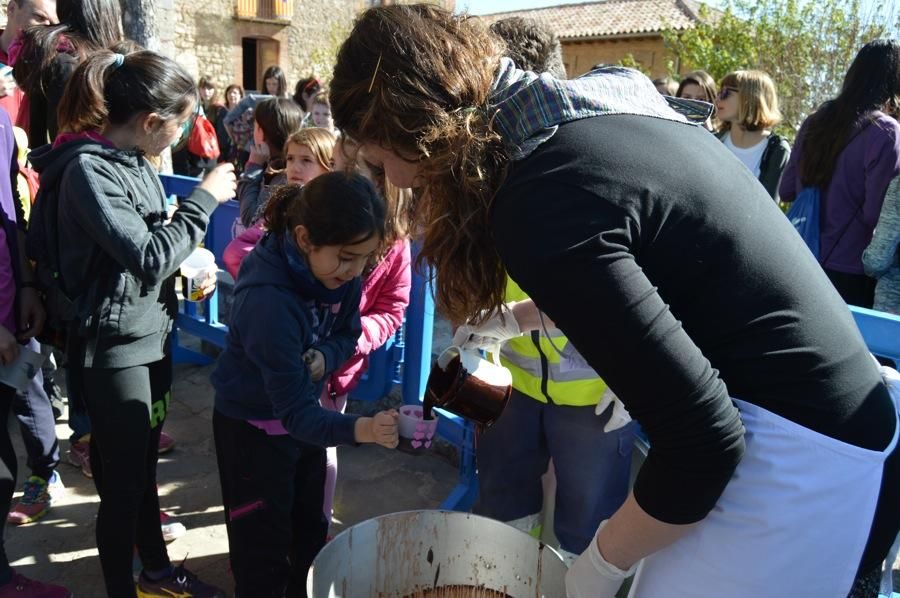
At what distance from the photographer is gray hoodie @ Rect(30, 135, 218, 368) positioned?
1.94 meters

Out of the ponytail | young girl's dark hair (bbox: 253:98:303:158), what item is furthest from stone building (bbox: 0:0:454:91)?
the ponytail

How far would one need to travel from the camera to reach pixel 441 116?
1040mm

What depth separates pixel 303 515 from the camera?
2.20 metres

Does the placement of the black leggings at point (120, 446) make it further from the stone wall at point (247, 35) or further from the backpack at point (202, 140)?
the stone wall at point (247, 35)

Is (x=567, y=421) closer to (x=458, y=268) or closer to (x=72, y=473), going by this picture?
(x=458, y=268)

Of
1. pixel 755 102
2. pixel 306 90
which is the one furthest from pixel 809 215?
pixel 306 90

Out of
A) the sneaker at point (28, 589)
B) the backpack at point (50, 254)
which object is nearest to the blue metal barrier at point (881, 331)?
the backpack at point (50, 254)

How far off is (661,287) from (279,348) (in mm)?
1079

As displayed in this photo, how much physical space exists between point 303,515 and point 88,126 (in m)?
1.30

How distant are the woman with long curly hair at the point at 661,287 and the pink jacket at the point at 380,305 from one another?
4.23 feet

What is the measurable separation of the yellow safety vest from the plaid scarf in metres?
1.04

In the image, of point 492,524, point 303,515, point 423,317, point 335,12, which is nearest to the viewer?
point 492,524

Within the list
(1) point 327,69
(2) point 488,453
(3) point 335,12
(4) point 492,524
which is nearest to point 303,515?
(2) point 488,453

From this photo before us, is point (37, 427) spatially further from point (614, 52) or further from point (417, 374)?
point (614, 52)
